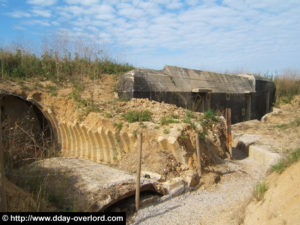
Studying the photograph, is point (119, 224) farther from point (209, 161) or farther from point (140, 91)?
point (140, 91)

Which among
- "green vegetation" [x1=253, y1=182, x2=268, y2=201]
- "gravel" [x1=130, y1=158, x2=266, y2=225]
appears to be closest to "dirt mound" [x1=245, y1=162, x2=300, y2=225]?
"green vegetation" [x1=253, y1=182, x2=268, y2=201]

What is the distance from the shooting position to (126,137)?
6.94 meters

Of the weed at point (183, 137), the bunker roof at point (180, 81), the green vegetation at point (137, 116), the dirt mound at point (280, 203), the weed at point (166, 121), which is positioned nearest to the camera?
the dirt mound at point (280, 203)

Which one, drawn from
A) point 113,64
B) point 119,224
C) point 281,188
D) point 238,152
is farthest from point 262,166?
point 113,64

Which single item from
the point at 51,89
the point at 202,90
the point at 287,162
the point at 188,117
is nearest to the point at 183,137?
the point at 188,117

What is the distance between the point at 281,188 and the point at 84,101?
7.05 m

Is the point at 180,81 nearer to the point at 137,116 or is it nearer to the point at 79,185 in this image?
the point at 137,116

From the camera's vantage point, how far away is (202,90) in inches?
435

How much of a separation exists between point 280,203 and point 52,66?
10.6 meters

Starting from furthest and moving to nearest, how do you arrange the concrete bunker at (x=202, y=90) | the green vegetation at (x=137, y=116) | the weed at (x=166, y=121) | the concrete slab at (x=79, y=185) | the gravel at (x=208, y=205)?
the concrete bunker at (x=202, y=90) → the green vegetation at (x=137, y=116) → the weed at (x=166, y=121) → the gravel at (x=208, y=205) → the concrete slab at (x=79, y=185)

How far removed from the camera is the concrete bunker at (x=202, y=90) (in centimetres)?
955

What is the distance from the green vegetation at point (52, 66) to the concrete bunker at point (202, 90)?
243 centimetres

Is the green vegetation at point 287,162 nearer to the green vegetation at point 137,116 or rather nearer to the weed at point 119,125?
the green vegetation at point 137,116

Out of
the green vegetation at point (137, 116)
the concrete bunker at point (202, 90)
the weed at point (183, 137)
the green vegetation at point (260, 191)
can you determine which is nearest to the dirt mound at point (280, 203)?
the green vegetation at point (260, 191)
